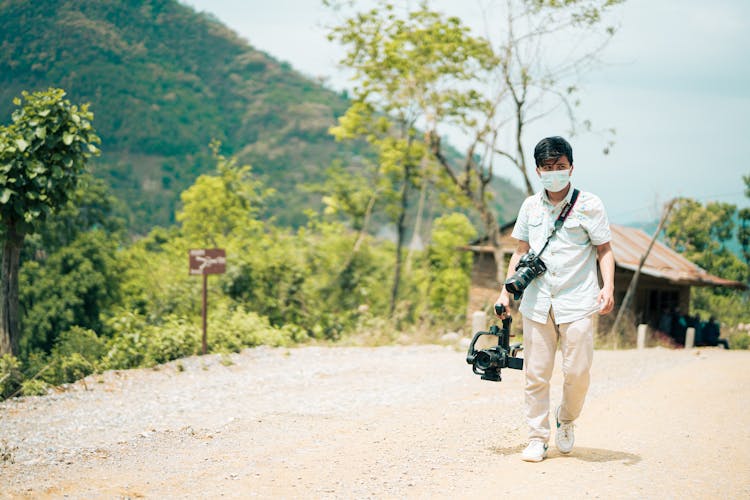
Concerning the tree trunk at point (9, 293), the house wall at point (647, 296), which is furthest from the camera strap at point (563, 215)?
the house wall at point (647, 296)

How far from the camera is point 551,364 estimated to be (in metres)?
4.98

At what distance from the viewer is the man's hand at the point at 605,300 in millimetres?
4664

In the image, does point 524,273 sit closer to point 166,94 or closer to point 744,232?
point 744,232

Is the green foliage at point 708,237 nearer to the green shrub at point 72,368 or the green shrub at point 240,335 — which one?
the green shrub at point 240,335

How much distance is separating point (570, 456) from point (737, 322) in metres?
29.2

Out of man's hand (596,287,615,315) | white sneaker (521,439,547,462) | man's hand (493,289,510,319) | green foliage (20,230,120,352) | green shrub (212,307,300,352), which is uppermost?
man's hand (596,287,615,315)

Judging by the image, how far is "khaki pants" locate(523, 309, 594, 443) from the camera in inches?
188

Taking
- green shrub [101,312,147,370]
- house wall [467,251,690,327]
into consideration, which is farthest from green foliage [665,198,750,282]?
green shrub [101,312,147,370]

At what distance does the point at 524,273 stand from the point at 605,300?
564 millimetres

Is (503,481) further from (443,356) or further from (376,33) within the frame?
(376,33)

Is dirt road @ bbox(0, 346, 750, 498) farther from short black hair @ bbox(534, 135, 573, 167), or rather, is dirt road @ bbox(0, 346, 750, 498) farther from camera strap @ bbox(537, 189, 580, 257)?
short black hair @ bbox(534, 135, 573, 167)

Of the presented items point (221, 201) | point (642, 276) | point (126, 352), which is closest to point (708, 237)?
point (642, 276)

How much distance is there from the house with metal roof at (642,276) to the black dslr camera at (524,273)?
17681mm

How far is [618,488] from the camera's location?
14.3 ft
